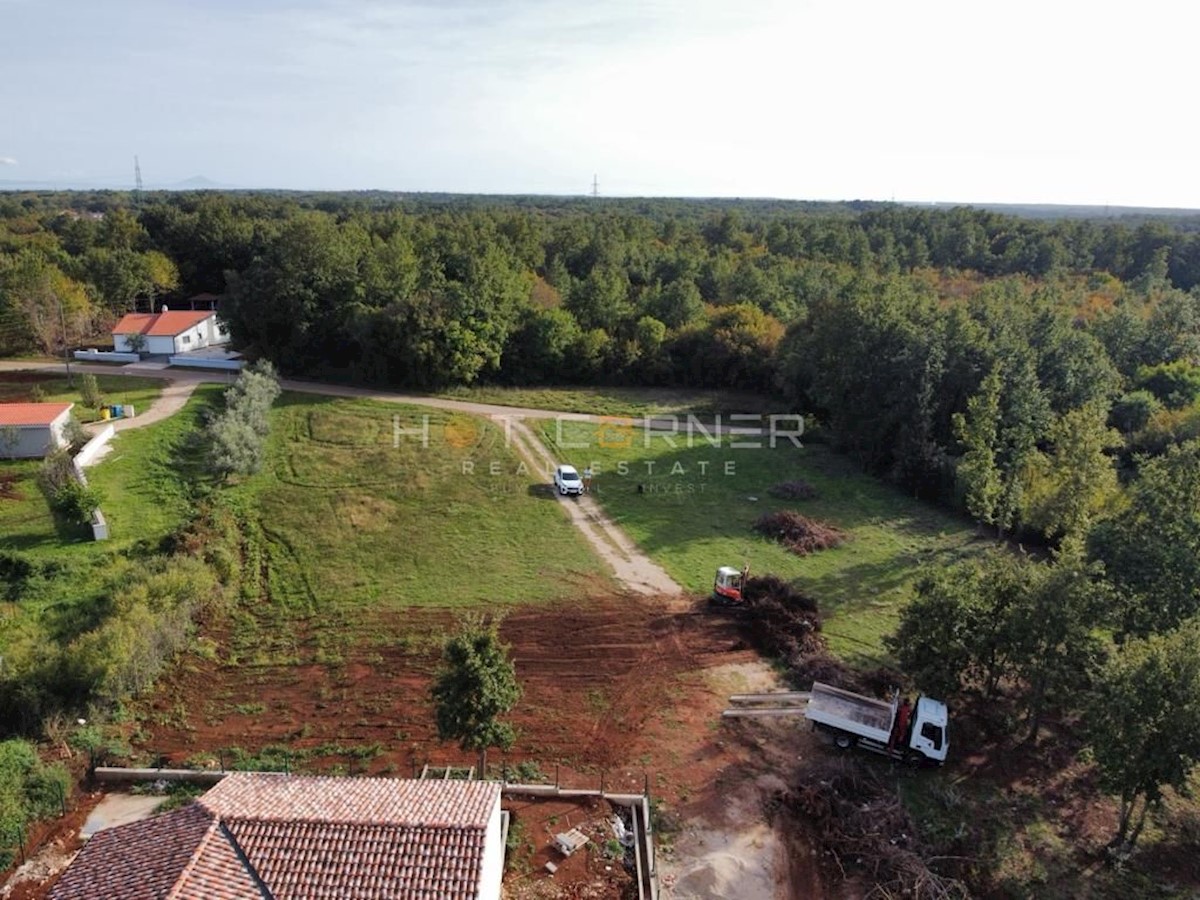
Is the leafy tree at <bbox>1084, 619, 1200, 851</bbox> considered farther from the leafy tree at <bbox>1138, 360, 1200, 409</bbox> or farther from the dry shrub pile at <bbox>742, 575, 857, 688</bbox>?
the leafy tree at <bbox>1138, 360, 1200, 409</bbox>

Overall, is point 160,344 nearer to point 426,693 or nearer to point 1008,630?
point 426,693

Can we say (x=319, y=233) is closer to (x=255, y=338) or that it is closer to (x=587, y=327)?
(x=255, y=338)

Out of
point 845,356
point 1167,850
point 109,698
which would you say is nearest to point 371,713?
point 109,698

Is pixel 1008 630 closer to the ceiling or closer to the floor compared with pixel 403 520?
closer to the ceiling

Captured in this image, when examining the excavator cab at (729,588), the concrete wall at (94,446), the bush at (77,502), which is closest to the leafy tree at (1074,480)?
the excavator cab at (729,588)

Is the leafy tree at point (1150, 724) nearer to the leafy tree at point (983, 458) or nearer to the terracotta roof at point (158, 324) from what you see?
the leafy tree at point (983, 458)

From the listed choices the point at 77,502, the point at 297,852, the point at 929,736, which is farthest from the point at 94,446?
the point at 929,736
